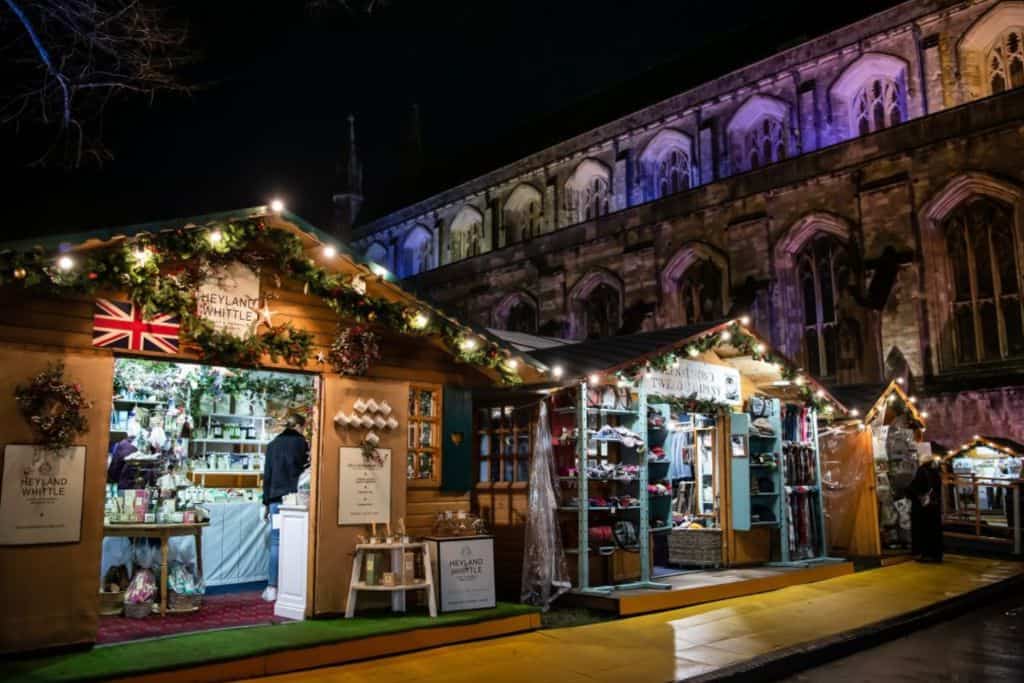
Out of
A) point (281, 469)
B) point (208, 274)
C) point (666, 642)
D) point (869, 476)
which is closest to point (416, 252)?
point (869, 476)

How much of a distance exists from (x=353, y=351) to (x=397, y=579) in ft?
7.57

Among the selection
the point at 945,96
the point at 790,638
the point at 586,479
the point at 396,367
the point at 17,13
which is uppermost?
the point at 945,96

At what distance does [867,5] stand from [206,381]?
19.4 meters

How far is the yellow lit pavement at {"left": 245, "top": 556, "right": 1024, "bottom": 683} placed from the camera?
21.8 feet

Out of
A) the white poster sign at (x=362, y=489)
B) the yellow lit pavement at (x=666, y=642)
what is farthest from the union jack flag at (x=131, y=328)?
the yellow lit pavement at (x=666, y=642)

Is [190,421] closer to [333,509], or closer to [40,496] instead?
[333,509]

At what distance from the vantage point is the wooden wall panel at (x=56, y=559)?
6238 mm

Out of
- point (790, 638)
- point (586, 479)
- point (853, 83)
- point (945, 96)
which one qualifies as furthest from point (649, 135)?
point (790, 638)

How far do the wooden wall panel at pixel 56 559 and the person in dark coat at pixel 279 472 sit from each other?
232cm

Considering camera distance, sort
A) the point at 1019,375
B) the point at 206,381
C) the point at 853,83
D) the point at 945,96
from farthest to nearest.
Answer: the point at 853,83
the point at 945,96
the point at 1019,375
the point at 206,381

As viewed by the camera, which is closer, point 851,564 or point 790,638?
point 790,638

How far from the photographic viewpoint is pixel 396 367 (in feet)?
29.3

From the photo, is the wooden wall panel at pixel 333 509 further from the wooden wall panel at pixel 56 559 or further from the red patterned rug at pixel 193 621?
the wooden wall panel at pixel 56 559

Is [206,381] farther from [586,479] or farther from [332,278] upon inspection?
[586,479]
